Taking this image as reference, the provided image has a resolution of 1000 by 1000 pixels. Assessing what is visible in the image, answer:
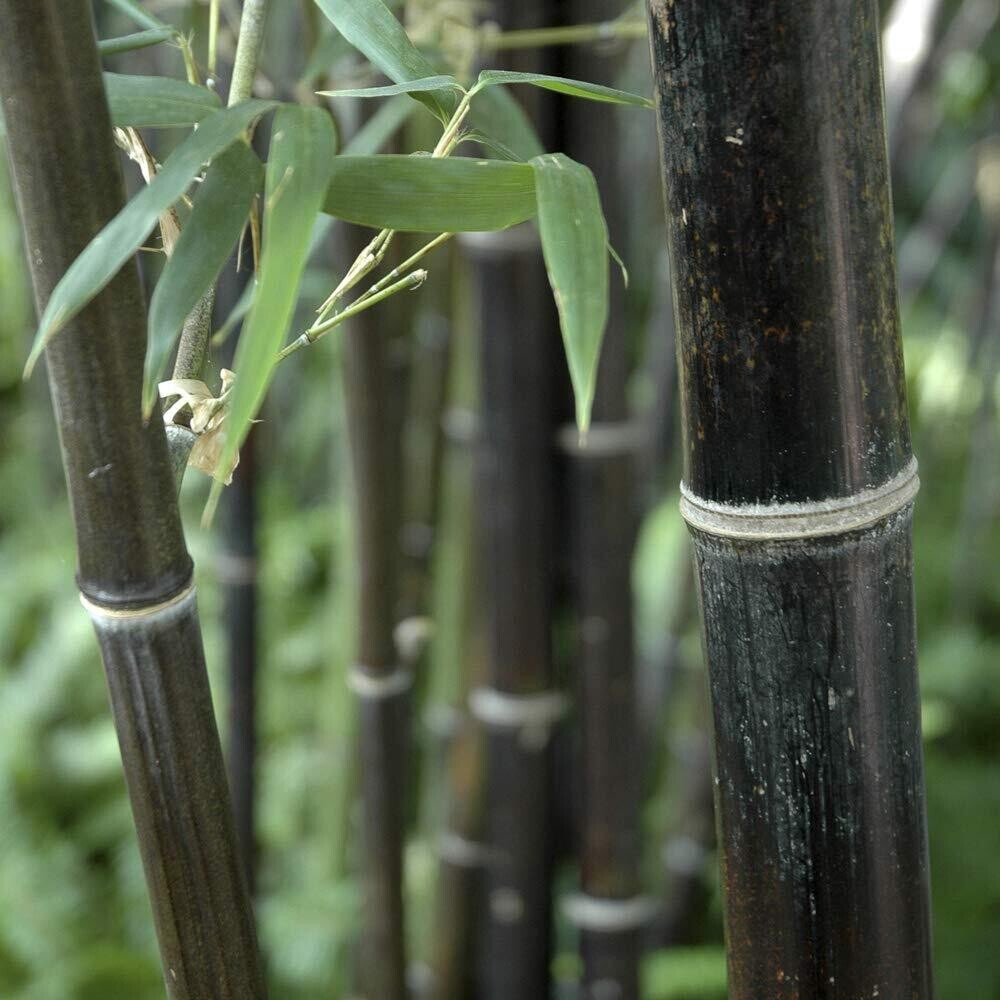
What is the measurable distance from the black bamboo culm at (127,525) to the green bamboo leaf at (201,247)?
0.08ft

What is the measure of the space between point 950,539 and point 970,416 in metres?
0.36

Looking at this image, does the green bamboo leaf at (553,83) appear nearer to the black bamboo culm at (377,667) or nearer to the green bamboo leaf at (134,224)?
the green bamboo leaf at (134,224)

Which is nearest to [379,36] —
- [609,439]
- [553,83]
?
[553,83]

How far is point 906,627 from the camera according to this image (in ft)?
→ 1.22

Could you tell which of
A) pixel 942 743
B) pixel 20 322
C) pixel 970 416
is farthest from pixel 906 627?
pixel 20 322

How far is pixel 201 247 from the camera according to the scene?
0.91 feet

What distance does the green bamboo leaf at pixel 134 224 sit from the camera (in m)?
0.25

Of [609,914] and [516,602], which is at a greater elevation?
[516,602]

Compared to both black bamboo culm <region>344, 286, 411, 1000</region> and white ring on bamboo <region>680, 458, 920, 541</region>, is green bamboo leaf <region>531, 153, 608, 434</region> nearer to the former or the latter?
white ring on bamboo <region>680, 458, 920, 541</region>

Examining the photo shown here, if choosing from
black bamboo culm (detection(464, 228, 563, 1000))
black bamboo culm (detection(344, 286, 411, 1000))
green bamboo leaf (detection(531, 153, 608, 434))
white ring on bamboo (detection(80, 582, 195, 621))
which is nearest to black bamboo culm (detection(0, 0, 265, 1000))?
white ring on bamboo (detection(80, 582, 195, 621))

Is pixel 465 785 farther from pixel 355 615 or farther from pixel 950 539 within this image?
pixel 950 539

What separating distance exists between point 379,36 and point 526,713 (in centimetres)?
65

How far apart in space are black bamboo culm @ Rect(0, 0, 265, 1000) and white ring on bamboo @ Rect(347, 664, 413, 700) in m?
0.46

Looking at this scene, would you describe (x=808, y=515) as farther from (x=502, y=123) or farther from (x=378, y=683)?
(x=378, y=683)
